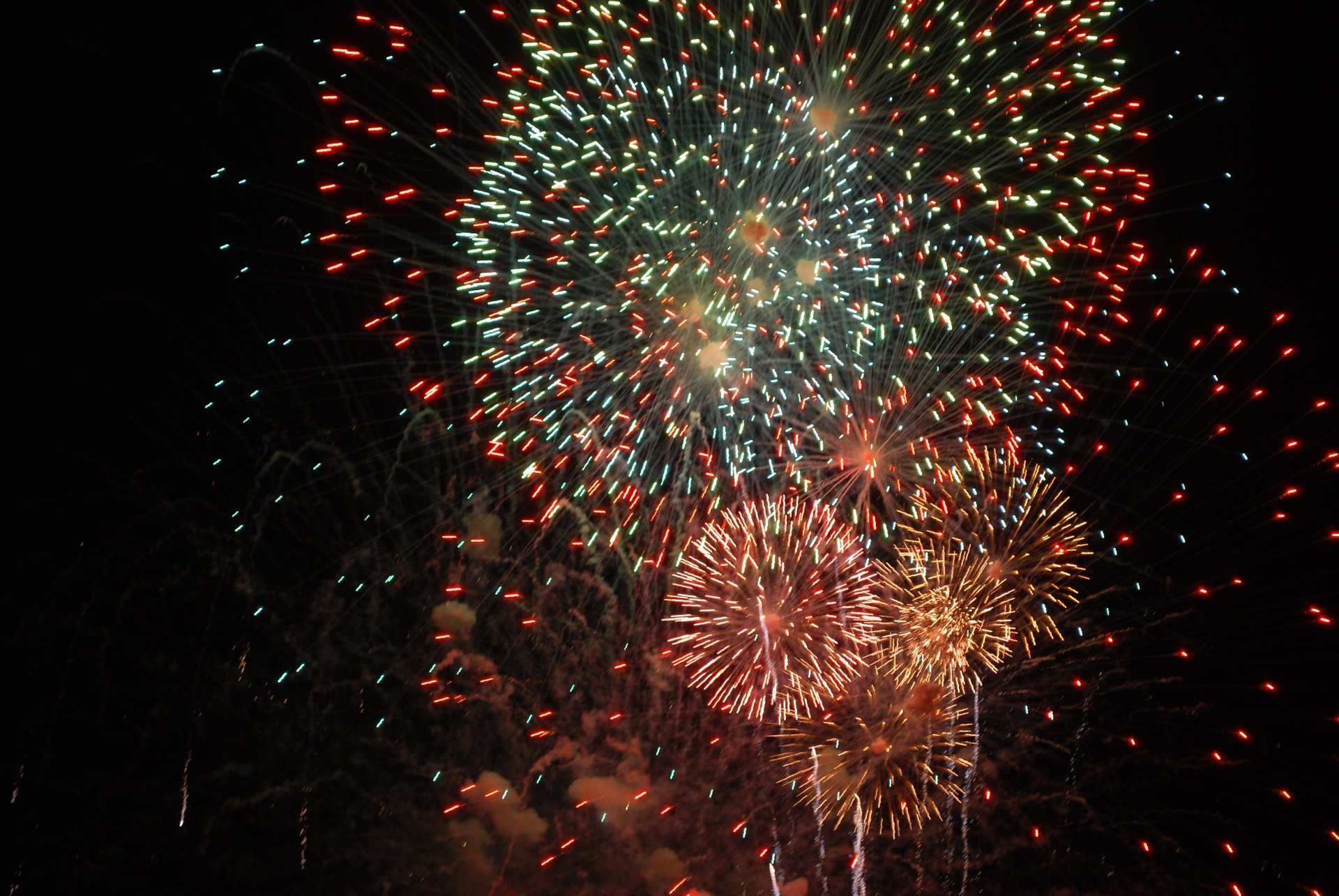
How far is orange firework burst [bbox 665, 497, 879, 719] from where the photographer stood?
9586 mm

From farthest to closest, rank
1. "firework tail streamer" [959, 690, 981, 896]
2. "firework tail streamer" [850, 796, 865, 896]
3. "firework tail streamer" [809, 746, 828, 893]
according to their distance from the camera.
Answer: "firework tail streamer" [850, 796, 865, 896], "firework tail streamer" [959, 690, 981, 896], "firework tail streamer" [809, 746, 828, 893]

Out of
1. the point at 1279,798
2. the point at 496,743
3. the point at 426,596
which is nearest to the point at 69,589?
the point at 426,596

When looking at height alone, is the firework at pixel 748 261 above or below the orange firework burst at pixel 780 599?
above

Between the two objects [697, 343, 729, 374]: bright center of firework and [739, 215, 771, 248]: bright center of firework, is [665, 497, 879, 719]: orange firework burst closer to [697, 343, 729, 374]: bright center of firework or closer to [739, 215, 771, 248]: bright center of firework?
[697, 343, 729, 374]: bright center of firework

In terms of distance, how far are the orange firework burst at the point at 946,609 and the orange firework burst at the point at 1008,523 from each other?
134mm

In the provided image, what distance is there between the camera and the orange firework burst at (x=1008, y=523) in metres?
9.59

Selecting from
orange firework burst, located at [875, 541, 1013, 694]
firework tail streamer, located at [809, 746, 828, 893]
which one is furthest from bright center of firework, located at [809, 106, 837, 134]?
firework tail streamer, located at [809, 746, 828, 893]

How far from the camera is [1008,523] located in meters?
9.77

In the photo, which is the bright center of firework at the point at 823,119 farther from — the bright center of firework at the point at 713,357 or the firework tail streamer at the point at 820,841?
the firework tail streamer at the point at 820,841

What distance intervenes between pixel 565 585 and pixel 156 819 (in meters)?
6.88

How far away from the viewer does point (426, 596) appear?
1545cm

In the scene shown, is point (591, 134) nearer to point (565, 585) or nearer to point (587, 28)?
point (587, 28)

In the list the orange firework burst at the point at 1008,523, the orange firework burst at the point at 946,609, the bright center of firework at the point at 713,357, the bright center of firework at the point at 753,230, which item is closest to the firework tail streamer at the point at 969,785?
the orange firework burst at the point at 946,609

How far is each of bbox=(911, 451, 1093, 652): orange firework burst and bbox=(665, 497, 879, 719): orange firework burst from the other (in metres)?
0.88
